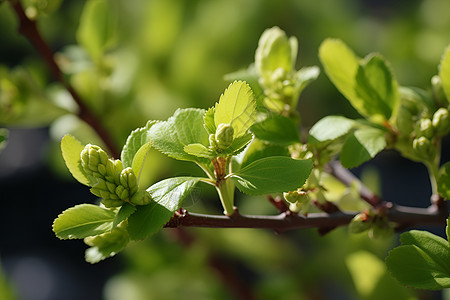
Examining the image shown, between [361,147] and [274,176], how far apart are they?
0.32 ft

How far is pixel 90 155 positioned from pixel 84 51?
0.39 metres

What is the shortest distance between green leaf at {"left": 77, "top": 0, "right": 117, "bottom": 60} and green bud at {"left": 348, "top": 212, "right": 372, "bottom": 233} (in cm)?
36

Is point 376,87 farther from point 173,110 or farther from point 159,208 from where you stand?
point 173,110

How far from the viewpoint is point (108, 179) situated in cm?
35

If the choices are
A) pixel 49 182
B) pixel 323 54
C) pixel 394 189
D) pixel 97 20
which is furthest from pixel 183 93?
pixel 49 182

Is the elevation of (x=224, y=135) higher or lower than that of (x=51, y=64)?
lower

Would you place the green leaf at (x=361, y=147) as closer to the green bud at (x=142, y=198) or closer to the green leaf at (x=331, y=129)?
the green leaf at (x=331, y=129)

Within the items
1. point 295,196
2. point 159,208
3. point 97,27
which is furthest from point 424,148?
point 97,27

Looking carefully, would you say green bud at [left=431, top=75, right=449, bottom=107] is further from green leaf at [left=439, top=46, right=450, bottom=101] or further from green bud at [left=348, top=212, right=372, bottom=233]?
green bud at [left=348, top=212, right=372, bottom=233]

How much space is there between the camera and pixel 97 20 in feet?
1.97

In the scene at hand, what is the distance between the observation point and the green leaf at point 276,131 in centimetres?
40

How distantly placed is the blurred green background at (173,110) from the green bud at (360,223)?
0.42 feet

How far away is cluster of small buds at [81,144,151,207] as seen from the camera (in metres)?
0.34

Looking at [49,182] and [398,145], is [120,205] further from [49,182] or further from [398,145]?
[49,182]
